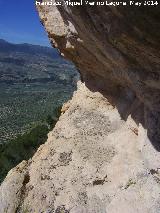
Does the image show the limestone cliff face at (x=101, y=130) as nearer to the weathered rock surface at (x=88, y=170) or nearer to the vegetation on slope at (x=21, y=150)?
the weathered rock surface at (x=88, y=170)

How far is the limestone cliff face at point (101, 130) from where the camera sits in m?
12.7

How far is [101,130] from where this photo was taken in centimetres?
1944

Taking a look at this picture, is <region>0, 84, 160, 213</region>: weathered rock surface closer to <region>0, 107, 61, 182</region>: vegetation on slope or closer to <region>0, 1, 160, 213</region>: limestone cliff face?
<region>0, 1, 160, 213</region>: limestone cliff face

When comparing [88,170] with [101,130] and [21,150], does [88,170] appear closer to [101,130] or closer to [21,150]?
[101,130]

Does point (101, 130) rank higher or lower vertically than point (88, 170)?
higher

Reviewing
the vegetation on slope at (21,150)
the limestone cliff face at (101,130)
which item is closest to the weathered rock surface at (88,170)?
the limestone cliff face at (101,130)

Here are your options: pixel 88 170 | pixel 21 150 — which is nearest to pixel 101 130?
pixel 88 170

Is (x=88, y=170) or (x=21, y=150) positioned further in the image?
(x=21, y=150)

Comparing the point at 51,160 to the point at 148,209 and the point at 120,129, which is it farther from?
the point at 148,209

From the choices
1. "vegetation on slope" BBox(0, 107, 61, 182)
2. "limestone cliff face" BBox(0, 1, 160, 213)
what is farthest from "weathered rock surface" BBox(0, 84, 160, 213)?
"vegetation on slope" BBox(0, 107, 61, 182)

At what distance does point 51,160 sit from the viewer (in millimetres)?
19891

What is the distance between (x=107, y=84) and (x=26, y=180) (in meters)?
6.03

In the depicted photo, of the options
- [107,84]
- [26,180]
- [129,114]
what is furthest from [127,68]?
[26,180]

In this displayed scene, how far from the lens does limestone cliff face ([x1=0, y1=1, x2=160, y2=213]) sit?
12734mm
